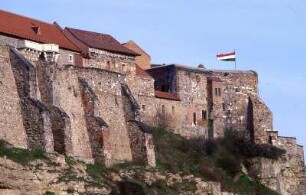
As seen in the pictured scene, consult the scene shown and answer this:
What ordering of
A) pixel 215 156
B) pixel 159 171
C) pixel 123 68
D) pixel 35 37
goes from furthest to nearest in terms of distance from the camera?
pixel 215 156
pixel 123 68
pixel 35 37
pixel 159 171

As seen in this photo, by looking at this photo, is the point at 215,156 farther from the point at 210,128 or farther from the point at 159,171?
the point at 159,171

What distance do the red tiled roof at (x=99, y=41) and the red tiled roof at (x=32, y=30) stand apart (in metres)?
1.52

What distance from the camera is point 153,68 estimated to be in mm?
76812

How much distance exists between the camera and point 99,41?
233ft

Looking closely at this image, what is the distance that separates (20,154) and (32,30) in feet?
49.1

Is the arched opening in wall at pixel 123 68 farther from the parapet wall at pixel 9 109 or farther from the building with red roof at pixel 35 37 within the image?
the parapet wall at pixel 9 109

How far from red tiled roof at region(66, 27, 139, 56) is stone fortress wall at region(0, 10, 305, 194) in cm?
44

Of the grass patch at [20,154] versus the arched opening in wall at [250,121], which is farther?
the arched opening in wall at [250,121]

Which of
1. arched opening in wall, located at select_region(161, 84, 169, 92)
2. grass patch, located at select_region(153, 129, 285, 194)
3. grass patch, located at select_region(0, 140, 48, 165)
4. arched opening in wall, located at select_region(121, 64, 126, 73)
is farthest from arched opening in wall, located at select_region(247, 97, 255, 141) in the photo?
grass patch, located at select_region(0, 140, 48, 165)

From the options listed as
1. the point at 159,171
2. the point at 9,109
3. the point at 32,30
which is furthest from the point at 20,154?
the point at 32,30

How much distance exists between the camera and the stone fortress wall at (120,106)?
5478 cm

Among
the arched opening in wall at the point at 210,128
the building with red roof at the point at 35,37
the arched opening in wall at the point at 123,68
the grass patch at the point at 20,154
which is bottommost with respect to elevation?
the grass patch at the point at 20,154

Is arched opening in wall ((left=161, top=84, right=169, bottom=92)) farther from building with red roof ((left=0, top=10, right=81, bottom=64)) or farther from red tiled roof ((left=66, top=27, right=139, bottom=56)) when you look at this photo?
building with red roof ((left=0, top=10, right=81, bottom=64))

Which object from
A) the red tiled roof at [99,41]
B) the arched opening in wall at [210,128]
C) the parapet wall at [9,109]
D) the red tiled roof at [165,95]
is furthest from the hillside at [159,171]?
the red tiled roof at [99,41]
